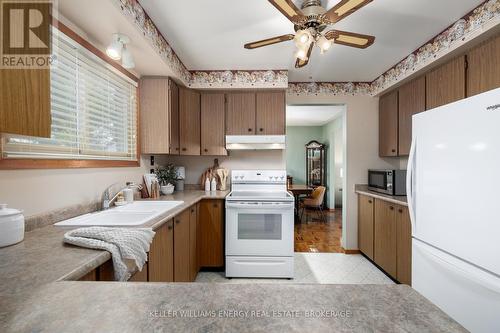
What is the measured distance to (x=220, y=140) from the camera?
9.61ft

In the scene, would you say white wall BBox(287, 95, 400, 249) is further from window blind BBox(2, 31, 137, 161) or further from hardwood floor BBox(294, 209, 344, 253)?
window blind BBox(2, 31, 137, 161)

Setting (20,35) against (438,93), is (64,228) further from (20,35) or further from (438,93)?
(438,93)

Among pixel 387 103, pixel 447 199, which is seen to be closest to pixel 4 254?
pixel 447 199

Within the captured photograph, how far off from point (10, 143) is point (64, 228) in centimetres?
51

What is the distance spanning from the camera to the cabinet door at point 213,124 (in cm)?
293

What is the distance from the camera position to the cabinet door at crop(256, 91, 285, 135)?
2.89 metres

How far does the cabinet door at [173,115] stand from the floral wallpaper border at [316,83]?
159mm

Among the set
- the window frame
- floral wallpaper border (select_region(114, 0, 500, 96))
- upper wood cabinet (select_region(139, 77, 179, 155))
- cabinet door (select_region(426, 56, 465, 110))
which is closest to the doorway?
floral wallpaper border (select_region(114, 0, 500, 96))

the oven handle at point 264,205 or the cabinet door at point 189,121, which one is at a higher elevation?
the cabinet door at point 189,121

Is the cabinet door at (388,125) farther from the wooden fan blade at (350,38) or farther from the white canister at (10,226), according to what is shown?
the white canister at (10,226)

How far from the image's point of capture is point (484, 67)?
167 centimetres

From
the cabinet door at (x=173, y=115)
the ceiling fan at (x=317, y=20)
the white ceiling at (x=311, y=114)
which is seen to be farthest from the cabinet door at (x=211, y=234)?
the white ceiling at (x=311, y=114)

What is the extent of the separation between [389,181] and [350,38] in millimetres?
1683

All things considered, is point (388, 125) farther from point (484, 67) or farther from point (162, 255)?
point (162, 255)
